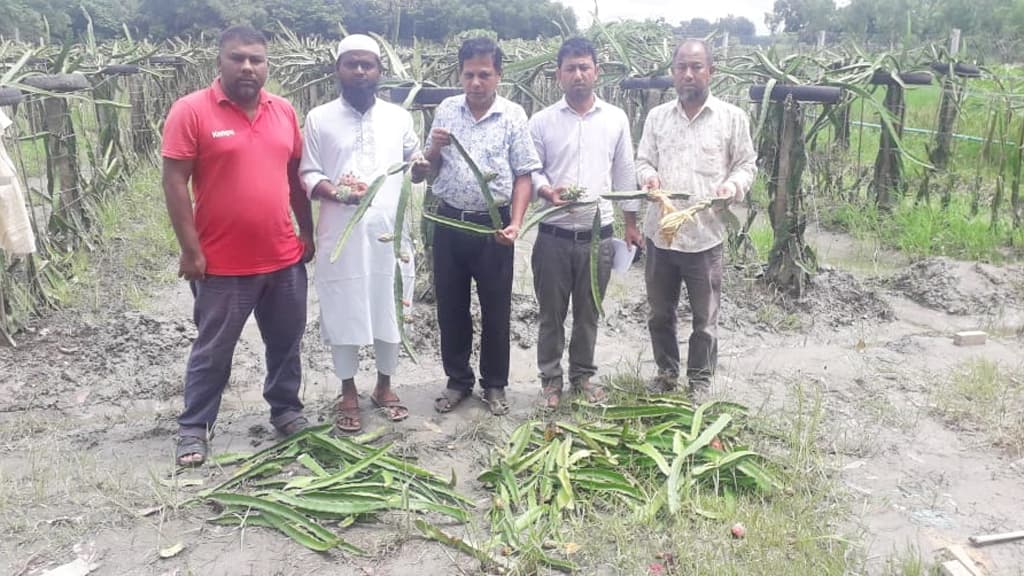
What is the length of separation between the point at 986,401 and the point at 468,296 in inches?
98.7

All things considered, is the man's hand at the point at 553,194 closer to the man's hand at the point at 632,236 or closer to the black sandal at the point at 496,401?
the man's hand at the point at 632,236

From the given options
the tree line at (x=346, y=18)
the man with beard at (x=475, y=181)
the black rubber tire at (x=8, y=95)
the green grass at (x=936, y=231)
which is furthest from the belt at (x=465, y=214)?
the tree line at (x=346, y=18)

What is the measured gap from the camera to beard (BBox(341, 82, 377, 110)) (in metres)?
3.34

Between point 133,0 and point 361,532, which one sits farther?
point 133,0

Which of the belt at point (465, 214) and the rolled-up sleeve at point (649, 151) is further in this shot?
the rolled-up sleeve at point (649, 151)

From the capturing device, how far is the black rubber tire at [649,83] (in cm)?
582

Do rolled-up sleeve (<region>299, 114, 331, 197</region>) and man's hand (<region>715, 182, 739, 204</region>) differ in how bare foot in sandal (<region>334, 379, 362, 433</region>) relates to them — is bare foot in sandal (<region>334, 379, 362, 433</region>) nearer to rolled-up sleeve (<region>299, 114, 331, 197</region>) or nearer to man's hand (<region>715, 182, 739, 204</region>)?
rolled-up sleeve (<region>299, 114, 331, 197</region>)

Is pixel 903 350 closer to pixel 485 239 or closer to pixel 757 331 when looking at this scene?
pixel 757 331

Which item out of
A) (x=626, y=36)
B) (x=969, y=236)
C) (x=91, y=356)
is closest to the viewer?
(x=91, y=356)

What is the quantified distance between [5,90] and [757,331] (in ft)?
14.1

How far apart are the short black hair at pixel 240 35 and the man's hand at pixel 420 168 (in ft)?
2.52

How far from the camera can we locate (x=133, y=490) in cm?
302

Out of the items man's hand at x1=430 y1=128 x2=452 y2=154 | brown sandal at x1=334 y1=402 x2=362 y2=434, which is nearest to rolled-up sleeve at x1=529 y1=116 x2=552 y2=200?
man's hand at x1=430 y1=128 x2=452 y2=154

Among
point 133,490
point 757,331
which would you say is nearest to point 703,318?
point 757,331
